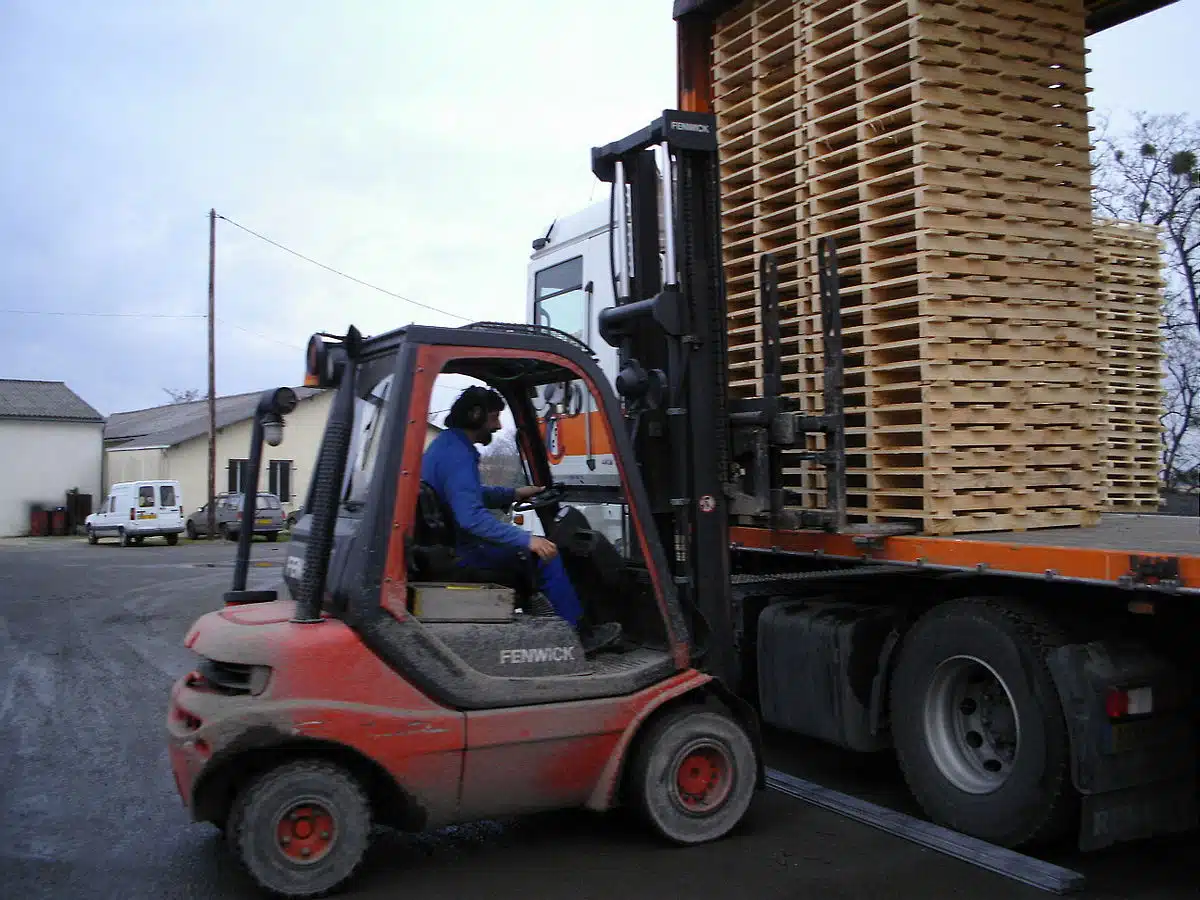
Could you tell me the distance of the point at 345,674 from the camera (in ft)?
13.5

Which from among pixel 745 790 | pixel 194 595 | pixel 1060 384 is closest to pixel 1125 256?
pixel 1060 384

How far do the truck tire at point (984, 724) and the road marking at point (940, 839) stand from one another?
0.32 ft

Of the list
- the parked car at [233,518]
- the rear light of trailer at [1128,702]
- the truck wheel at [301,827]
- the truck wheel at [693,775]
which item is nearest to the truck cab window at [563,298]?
the truck wheel at [693,775]

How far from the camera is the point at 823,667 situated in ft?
18.4

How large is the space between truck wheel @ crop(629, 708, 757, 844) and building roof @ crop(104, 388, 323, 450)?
3289 cm

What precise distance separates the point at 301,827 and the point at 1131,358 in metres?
6.93

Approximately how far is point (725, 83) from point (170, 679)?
22.1 ft

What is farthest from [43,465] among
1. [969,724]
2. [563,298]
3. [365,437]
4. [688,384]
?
[969,724]

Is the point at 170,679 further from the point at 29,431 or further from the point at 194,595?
the point at 29,431

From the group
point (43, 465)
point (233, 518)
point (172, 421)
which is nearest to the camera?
point (233, 518)

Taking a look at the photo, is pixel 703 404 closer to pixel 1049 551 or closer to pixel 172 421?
pixel 1049 551

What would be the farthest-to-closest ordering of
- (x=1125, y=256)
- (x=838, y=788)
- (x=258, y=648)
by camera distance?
1. (x=1125, y=256)
2. (x=838, y=788)
3. (x=258, y=648)

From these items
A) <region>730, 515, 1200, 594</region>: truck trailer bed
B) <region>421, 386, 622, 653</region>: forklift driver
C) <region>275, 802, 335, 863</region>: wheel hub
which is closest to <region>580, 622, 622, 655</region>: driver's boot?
<region>421, 386, 622, 653</region>: forklift driver

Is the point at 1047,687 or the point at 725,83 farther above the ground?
the point at 725,83
